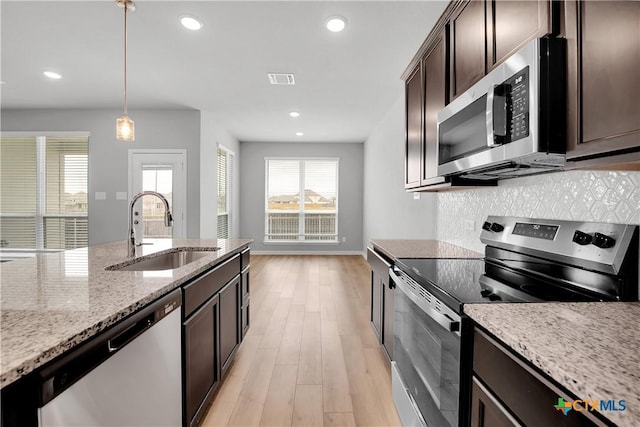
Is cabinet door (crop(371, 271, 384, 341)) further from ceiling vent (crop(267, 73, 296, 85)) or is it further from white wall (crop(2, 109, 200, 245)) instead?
white wall (crop(2, 109, 200, 245))

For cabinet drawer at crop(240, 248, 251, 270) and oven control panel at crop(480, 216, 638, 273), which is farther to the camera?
cabinet drawer at crop(240, 248, 251, 270)

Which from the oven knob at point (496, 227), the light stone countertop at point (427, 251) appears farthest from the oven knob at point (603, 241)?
the light stone countertop at point (427, 251)

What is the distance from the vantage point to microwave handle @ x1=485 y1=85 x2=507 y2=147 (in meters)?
1.21

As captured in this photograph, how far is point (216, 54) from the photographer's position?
3070 mm

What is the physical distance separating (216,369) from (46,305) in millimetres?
1167

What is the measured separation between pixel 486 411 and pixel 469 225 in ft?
5.35

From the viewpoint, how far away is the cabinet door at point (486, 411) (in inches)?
31.8

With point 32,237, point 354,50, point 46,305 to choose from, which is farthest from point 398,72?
point 32,237

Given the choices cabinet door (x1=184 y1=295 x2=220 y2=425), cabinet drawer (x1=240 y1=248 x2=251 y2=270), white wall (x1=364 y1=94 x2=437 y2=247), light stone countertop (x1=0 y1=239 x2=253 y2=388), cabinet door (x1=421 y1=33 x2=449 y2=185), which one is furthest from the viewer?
white wall (x1=364 y1=94 x2=437 y2=247)

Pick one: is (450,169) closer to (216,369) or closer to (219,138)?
(216,369)

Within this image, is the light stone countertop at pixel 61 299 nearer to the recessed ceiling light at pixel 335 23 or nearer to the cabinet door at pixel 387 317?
the cabinet door at pixel 387 317

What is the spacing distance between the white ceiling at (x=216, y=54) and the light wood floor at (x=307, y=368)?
8.71 ft

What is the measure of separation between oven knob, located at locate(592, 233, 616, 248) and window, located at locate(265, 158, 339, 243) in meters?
6.35

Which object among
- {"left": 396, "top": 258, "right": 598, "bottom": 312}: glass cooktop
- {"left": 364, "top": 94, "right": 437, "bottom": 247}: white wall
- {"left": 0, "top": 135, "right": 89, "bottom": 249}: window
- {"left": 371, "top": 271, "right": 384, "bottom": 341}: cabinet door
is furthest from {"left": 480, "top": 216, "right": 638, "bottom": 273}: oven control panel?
{"left": 0, "top": 135, "right": 89, "bottom": 249}: window
